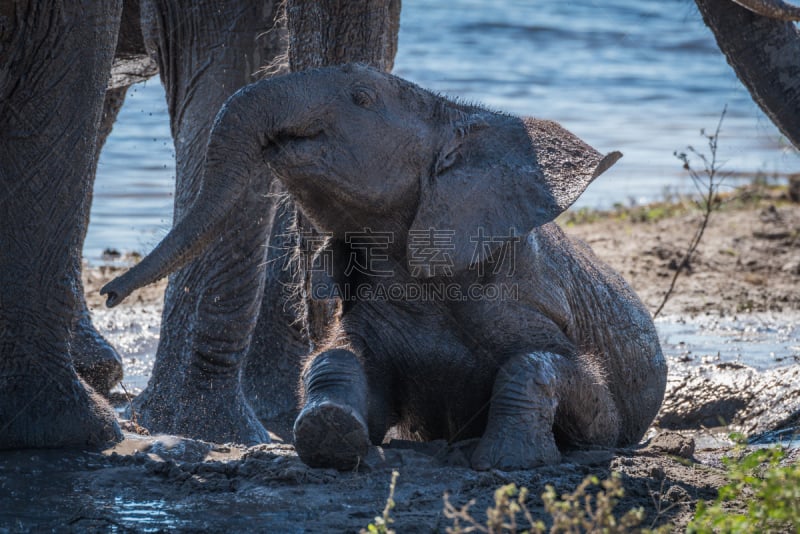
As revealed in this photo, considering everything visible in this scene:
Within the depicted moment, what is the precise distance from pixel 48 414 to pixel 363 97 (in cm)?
137

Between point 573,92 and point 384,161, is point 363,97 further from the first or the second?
point 573,92

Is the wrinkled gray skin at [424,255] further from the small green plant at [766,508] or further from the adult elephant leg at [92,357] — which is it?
the adult elephant leg at [92,357]

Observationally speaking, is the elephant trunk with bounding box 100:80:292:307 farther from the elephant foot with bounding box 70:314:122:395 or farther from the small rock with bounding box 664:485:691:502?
the elephant foot with bounding box 70:314:122:395

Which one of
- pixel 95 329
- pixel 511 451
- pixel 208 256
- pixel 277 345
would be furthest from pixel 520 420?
pixel 95 329

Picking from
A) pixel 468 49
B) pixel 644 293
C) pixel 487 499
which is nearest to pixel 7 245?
pixel 487 499

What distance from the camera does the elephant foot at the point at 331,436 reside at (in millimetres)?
4012

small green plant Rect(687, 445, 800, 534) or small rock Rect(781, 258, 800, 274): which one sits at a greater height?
small green plant Rect(687, 445, 800, 534)

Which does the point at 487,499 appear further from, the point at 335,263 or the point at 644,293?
the point at 644,293

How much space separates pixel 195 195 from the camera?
5.82 m

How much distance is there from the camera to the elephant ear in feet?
14.2

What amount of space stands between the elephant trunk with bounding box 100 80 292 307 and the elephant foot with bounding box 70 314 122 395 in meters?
2.45

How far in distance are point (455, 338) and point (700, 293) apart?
169 inches

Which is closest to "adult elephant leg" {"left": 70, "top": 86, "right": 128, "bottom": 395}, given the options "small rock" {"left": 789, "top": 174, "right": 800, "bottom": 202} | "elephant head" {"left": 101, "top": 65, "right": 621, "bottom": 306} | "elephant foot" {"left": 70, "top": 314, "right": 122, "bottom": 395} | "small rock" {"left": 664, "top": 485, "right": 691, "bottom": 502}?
"elephant foot" {"left": 70, "top": 314, "right": 122, "bottom": 395}

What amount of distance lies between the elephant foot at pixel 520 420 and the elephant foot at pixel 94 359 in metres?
2.58
